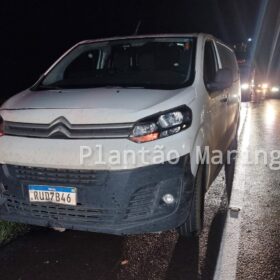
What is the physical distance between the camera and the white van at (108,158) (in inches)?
123

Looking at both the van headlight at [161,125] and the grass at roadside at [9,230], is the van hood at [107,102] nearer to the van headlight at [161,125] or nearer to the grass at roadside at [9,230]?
the van headlight at [161,125]

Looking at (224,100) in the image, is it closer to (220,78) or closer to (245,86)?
(220,78)

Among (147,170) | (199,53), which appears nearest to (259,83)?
(199,53)

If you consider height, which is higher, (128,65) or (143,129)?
(128,65)

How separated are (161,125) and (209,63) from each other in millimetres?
1686

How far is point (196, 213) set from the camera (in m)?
3.63

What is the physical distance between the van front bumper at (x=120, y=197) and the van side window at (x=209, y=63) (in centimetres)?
131

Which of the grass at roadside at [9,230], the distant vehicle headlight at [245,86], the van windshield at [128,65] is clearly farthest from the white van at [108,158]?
the distant vehicle headlight at [245,86]

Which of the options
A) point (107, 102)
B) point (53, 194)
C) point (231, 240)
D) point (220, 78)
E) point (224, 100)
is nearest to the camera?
point (53, 194)

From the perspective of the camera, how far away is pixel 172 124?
328 cm

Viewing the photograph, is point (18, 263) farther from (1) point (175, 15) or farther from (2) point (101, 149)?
(1) point (175, 15)

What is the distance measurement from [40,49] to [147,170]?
17600mm

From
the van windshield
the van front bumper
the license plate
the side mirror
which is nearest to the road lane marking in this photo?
the van front bumper

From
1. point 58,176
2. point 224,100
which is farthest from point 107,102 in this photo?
point 224,100
